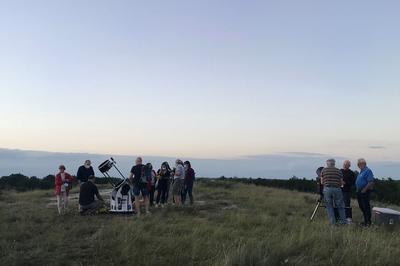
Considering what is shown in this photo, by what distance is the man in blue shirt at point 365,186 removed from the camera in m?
14.4

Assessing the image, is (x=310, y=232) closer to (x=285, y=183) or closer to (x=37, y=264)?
(x=37, y=264)

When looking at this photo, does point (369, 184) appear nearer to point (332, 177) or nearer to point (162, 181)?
point (332, 177)

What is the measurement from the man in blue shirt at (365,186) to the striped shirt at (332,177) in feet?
2.47

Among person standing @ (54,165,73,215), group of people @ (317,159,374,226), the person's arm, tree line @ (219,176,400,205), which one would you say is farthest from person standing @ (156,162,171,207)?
tree line @ (219,176,400,205)

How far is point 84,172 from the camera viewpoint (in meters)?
17.7

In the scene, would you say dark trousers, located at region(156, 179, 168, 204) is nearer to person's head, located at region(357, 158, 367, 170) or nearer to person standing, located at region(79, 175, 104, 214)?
person standing, located at region(79, 175, 104, 214)

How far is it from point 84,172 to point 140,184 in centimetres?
238

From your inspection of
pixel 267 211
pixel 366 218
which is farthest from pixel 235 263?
pixel 267 211

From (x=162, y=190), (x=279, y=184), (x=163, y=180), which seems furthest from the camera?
(x=279, y=184)

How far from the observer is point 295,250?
9852mm

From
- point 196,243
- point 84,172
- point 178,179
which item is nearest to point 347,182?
point 178,179

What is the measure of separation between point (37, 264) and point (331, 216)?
758 centimetres

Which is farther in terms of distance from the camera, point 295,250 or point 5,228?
point 5,228

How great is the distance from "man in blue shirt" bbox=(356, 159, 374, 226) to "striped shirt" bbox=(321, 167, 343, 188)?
0.75 metres
